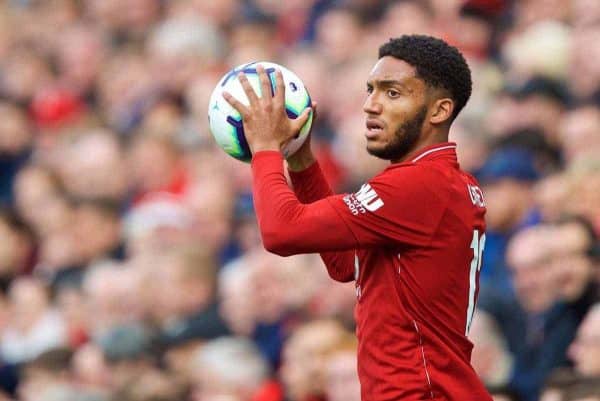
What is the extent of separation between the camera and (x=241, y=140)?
4191 millimetres

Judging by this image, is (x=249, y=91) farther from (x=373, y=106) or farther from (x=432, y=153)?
(x=432, y=153)

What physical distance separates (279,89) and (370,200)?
0.47m

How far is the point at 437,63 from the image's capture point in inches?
160

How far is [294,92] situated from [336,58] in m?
4.73

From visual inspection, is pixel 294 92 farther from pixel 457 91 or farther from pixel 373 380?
pixel 373 380

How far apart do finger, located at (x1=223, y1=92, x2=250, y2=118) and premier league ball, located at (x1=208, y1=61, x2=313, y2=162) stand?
0.05 feet

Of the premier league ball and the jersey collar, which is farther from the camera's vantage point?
the premier league ball

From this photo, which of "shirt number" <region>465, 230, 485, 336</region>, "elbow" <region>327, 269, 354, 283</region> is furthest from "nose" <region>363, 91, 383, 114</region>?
"elbow" <region>327, 269, 354, 283</region>

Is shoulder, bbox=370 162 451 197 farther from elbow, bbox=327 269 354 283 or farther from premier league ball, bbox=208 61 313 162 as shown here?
elbow, bbox=327 269 354 283

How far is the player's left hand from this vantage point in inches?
161

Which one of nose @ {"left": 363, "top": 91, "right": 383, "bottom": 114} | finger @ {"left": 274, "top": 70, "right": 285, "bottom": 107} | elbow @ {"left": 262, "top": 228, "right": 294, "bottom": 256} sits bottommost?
elbow @ {"left": 262, "top": 228, "right": 294, "bottom": 256}

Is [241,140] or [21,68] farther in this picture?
[21,68]

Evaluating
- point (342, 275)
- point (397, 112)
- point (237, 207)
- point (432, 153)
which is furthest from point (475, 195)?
point (237, 207)

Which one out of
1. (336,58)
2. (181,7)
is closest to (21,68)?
(181,7)
